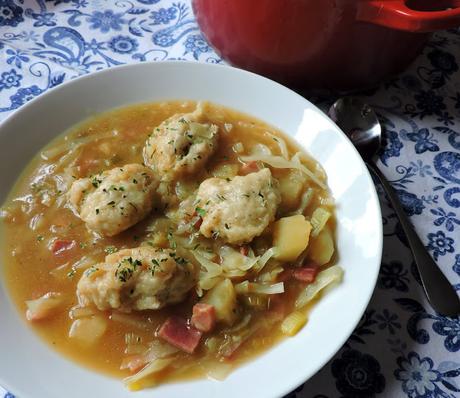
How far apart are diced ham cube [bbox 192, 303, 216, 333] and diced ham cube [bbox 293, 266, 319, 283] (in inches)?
16.1

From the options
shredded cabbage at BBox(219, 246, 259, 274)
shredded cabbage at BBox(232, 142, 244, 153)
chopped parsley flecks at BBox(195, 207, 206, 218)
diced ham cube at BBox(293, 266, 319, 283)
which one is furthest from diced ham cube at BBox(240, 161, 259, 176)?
diced ham cube at BBox(293, 266, 319, 283)

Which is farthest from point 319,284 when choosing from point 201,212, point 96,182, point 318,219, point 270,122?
point 96,182

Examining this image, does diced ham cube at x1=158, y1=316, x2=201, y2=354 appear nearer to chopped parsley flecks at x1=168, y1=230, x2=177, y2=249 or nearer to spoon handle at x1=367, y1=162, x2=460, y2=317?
chopped parsley flecks at x1=168, y1=230, x2=177, y2=249

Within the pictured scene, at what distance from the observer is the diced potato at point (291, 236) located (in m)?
2.35

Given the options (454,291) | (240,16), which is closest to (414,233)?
(454,291)

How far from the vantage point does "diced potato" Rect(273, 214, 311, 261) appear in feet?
7.70

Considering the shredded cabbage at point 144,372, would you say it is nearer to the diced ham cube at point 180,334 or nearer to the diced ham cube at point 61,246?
the diced ham cube at point 180,334

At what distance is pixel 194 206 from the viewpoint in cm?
253

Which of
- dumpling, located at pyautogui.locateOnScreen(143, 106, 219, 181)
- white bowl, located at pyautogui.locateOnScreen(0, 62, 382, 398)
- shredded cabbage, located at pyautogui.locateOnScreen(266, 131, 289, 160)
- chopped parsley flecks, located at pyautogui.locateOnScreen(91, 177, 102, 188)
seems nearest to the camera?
white bowl, located at pyautogui.locateOnScreen(0, 62, 382, 398)

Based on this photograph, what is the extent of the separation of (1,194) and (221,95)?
1243mm

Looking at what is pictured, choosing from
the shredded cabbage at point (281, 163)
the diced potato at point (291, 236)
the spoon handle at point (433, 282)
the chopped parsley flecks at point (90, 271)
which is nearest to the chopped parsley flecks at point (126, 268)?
the chopped parsley flecks at point (90, 271)

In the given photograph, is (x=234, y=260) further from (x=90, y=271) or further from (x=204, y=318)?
(x=90, y=271)

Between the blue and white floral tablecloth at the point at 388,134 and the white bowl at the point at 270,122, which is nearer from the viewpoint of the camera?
the white bowl at the point at 270,122

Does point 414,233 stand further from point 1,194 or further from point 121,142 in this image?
point 1,194
